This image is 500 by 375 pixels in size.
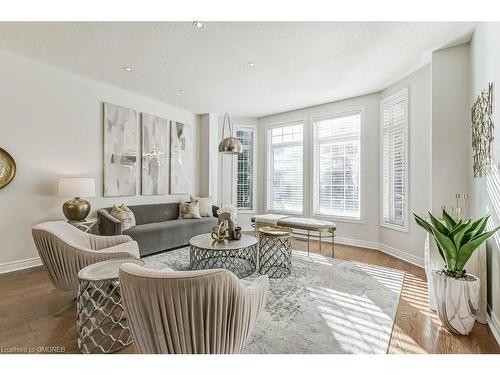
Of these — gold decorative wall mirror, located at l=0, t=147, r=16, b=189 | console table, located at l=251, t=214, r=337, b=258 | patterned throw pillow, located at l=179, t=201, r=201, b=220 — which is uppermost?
gold decorative wall mirror, located at l=0, t=147, r=16, b=189

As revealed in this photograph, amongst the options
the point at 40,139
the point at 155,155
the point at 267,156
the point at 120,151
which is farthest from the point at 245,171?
the point at 40,139

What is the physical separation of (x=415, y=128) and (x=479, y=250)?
7.22ft

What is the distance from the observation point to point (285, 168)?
614cm

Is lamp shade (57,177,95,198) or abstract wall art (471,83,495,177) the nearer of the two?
abstract wall art (471,83,495,177)

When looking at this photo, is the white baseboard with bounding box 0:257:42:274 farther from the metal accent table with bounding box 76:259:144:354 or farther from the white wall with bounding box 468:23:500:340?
the white wall with bounding box 468:23:500:340

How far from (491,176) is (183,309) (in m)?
2.61

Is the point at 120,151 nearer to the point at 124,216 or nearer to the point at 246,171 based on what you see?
the point at 124,216

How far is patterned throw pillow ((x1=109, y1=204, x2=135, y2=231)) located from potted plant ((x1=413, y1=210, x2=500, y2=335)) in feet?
13.2

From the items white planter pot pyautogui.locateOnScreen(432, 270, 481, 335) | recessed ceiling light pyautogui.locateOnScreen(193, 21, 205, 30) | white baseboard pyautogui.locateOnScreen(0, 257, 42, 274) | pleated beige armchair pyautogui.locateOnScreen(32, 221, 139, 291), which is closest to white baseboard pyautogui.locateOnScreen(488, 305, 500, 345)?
white planter pot pyautogui.locateOnScreen(432, 270, 481, 335)

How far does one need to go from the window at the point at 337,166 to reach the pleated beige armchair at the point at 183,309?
4288 mm

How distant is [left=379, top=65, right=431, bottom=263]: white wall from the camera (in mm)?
3707

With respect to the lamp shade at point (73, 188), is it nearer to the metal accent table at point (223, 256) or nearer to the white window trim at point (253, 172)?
the metal accent table at point (223, 256)
